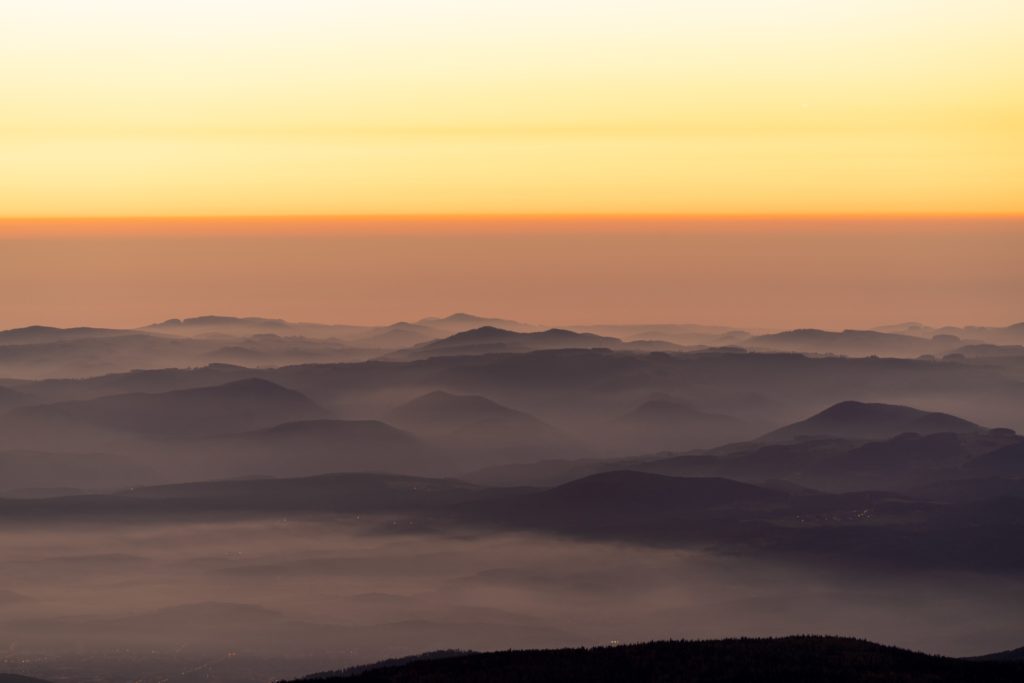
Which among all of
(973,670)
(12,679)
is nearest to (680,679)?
(973,670)

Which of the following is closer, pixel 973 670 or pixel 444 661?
pixel 973 670

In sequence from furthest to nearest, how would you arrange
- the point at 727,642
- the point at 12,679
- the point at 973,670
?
the point at 12,679
the point at 727,642
the point at 973,670

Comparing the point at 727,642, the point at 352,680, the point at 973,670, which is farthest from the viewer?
the point at 727,642

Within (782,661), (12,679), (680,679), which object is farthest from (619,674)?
(12,679)

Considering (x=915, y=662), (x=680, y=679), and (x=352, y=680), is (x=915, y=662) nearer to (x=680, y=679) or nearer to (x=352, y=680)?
(x=680, y=679)

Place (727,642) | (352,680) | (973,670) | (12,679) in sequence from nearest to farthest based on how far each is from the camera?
(973,670) → (352,680) → (727,642) → (12,679)

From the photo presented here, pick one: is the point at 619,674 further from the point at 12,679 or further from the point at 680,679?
the point at 12,679
